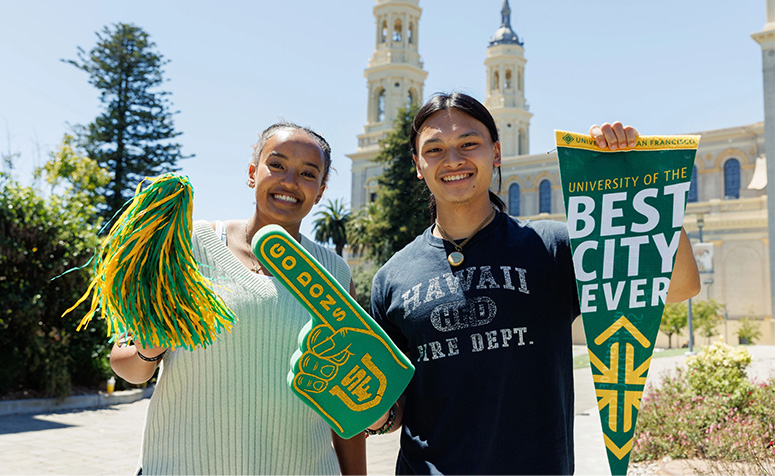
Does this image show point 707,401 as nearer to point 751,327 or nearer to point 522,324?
point 522,324

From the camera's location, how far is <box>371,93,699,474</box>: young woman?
1.89 meters

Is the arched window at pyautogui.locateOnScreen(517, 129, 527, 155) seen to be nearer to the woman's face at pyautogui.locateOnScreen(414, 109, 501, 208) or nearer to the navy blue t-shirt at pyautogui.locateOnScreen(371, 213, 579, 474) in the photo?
the woman's face at pyautogui.locateOnScreen(414, 109, 501, 208)

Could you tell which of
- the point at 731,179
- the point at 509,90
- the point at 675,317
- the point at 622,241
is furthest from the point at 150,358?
the point at 509,90

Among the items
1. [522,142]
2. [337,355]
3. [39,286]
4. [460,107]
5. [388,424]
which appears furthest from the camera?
[522,142]

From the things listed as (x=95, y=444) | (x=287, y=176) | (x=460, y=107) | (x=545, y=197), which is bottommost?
(x=95, y=444)

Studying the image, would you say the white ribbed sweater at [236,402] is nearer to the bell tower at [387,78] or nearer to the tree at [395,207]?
the tree at [395,207]

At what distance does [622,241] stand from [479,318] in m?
0.51

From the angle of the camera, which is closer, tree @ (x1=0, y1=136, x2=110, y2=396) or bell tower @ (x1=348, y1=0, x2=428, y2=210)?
tree @ (x1=0, y1=136, x2=110, y2=396)

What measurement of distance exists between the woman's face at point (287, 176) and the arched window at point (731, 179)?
43662mm

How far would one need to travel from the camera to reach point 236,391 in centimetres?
194

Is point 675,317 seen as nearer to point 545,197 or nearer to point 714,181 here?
point 714,181

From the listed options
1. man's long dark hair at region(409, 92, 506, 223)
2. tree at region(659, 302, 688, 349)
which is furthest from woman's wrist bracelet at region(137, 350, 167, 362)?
tree at region(659, 302, 688, 349)

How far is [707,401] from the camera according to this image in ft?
21.4

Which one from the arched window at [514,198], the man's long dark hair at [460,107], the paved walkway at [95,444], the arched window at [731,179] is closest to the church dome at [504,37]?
the arched window at [514,198]
